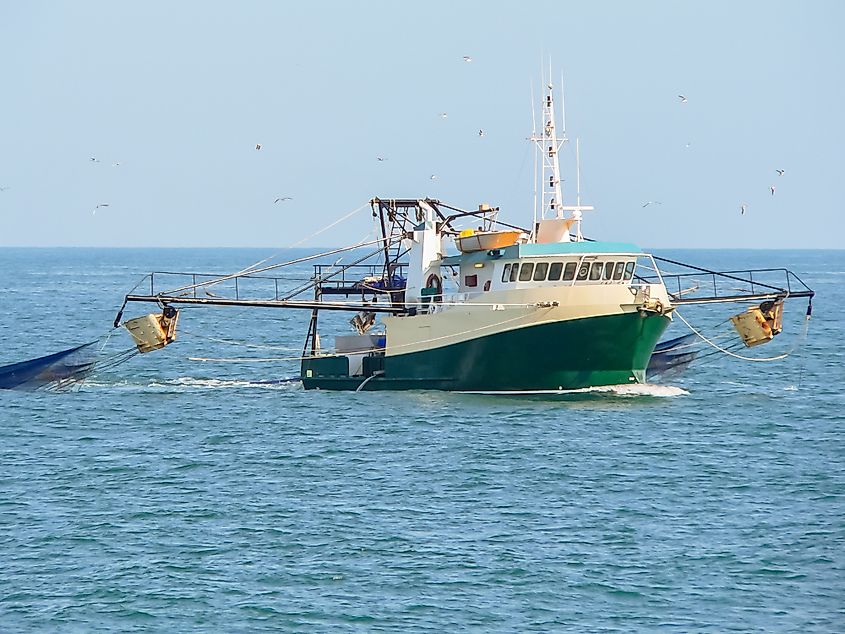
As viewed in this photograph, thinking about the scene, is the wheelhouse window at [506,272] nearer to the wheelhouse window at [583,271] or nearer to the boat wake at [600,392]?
the wheelhouse window at [583,271]

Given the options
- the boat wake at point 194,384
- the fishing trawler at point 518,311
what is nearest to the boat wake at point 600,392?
the fishing trawler at point 518,311

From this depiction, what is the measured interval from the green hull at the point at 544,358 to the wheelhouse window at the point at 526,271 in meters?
1.96

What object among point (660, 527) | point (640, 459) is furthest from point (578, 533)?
point (640, 459)

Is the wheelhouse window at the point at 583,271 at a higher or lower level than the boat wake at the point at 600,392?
higher

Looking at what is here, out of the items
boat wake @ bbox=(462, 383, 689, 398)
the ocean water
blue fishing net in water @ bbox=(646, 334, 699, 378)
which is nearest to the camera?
the ocean water

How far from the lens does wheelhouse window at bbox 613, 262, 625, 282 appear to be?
48.2 m

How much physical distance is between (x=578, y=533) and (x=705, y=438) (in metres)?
13.5

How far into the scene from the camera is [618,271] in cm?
4831

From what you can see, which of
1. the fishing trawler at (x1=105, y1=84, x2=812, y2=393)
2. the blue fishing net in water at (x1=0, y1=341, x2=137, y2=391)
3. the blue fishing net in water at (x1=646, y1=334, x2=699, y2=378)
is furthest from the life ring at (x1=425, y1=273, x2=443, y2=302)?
the blue fishing net in water at (x1=0, y1=341, x2=137, y2=391)

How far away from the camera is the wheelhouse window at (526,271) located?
156 ft

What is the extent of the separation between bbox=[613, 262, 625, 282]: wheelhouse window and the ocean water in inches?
168

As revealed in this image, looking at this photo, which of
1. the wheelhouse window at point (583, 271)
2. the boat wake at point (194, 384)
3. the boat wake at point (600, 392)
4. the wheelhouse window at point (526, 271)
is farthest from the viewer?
the boat wake at point (194, 384)

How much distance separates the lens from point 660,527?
31.9m

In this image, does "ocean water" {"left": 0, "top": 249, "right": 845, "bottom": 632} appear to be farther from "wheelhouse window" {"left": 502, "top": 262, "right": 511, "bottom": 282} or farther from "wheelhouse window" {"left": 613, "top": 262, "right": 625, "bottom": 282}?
"wheelhouse window" {"left": 502, "top": 262, "right": 511, "bottom": 282}
